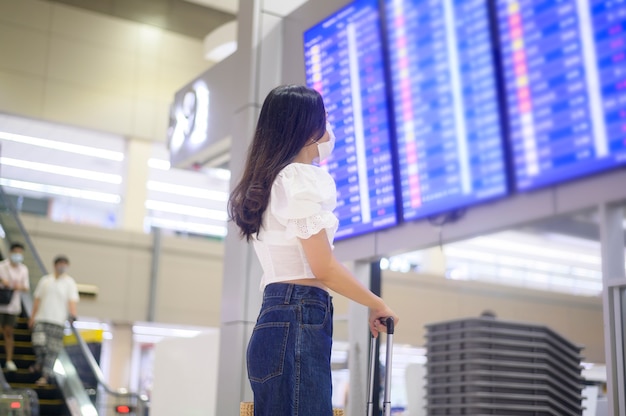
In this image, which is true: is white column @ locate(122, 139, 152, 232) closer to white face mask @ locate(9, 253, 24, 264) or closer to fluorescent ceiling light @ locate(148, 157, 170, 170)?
fluorescent ceiling light @ locate(148, 157, 170, 170)

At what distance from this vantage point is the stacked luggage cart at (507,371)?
4031 millimetres

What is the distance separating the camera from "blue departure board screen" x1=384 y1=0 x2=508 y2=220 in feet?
12.9

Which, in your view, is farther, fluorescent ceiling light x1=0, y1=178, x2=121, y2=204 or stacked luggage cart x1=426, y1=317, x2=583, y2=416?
fluorescent ceiling light x1=0, y1=178, x2=121, y2=204

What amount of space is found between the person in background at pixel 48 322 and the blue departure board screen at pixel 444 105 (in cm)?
737

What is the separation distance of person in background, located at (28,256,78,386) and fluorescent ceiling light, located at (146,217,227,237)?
689 cm

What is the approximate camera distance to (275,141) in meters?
2.64

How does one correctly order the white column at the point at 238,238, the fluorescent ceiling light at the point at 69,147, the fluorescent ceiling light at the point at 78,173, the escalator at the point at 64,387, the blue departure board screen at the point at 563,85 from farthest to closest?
1. the fluorescent ceiling light at the point at 78,173
2. the fluorescent ceiling light at the point at 69,147
3. the escalator at the point at 64,387
4. the white column at the point at 238,238
5. the blue departure board screen at the point at 563,85

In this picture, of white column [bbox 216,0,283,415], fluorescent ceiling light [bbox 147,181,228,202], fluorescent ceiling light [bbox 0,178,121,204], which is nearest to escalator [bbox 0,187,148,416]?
fluorescent ceiling light [bbox 0,178,121,204]

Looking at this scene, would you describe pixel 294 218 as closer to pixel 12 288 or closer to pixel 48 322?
pixel 48 322

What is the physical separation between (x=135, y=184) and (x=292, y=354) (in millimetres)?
15723

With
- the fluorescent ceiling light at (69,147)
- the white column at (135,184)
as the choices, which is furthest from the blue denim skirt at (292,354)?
the fluorescent ceiling light at (69,147)

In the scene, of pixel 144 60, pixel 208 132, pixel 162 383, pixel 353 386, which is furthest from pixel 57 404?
pixel 144 60

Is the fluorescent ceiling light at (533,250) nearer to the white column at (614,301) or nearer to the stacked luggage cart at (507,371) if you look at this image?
the stacked luggage cart at (507,371)

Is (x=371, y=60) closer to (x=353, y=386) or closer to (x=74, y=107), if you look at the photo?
(x=353, y=386)
